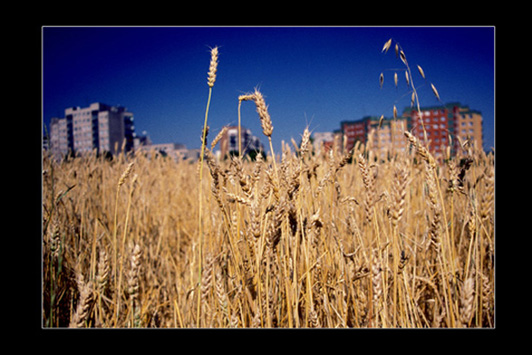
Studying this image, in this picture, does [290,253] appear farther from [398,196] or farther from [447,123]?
[447,123]

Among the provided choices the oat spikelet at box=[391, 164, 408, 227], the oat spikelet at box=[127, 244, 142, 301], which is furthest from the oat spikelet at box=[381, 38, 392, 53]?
the oat spikelet at box=[127, 244, 142, 301]

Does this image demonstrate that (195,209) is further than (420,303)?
Yes

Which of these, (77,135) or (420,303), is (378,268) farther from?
(77,135)

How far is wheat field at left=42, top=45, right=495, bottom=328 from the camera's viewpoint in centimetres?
87

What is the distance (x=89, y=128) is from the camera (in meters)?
Answer: 1.76

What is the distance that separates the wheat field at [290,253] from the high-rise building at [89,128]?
109mm

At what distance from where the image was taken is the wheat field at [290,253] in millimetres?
867

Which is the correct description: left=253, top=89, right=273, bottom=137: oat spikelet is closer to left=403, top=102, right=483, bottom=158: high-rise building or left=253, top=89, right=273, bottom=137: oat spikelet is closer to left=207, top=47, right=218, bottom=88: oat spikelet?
left=207, top=47, right=218, bottom=88: oat spikelet

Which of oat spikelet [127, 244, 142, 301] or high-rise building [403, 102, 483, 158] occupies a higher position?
high-rise building [403, 102, 483, 158]

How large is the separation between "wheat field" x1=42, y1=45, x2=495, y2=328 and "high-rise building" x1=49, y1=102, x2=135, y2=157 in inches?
4.3
